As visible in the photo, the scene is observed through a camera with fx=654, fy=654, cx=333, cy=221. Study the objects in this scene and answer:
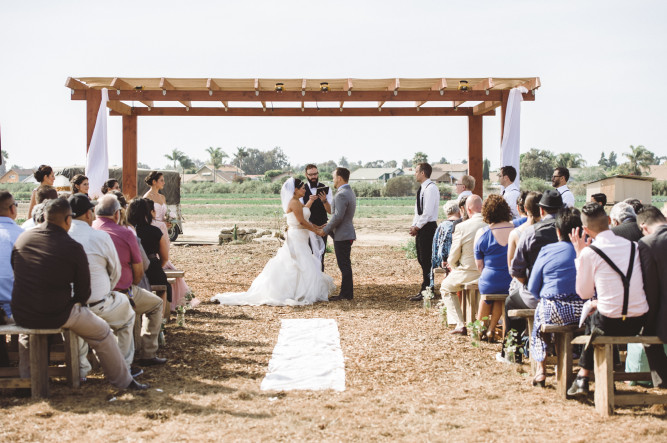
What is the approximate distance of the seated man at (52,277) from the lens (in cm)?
482

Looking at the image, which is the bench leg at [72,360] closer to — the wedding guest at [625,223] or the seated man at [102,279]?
the seated man at [102,279]

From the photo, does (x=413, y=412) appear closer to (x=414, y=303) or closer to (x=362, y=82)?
(x=414, y=303)

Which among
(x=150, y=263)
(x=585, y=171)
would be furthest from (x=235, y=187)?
(x=150, y=263)

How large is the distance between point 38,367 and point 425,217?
603cm

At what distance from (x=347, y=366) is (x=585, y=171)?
9644cm

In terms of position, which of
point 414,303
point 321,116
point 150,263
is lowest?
point 414,303

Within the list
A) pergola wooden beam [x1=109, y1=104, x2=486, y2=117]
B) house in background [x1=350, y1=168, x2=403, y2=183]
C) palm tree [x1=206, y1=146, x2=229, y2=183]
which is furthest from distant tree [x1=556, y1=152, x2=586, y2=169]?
pergola wooden beam [x1=109, y1=104, x2=486, y2=117]

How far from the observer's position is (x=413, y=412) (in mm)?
4688

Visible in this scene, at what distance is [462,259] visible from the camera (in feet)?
24.4

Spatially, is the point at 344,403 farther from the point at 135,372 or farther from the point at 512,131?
the point at 512,131

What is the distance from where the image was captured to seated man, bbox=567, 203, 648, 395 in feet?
Answer: 15.0

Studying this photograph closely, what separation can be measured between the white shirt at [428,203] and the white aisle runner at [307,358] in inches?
92.3

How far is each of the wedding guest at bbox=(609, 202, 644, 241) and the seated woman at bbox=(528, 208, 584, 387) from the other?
1114 mm

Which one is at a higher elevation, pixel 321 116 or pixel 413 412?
pixel 321 116
